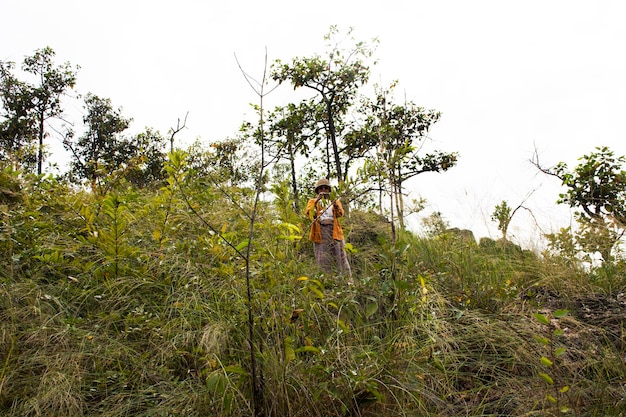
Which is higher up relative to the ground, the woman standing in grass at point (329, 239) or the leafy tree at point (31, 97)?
the leafy tree at point (31, 97)

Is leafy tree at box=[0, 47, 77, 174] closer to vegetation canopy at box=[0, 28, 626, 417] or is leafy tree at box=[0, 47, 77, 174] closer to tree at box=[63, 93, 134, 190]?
tree at box=[63, 93, 134, 190]

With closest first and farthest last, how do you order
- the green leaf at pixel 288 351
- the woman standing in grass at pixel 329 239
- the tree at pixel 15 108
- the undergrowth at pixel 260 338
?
the green leaf at pixel 288 351
the undergrowth at pixel 260 338
the woman standing in grass at pixel 329 239
the tree at pixel 15 108

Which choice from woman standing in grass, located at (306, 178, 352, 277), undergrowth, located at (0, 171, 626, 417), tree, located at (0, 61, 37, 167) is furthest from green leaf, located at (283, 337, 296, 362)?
tree, located at (0, 61, 37, 167)

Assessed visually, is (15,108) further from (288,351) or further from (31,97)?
(288,351)

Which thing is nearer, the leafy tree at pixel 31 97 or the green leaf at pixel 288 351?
the green leaf at pixel 288 351

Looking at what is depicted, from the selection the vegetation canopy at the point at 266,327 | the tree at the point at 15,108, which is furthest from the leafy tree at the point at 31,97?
the vegetation canopy at the point at 266,327

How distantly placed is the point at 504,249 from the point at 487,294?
182 centimetres

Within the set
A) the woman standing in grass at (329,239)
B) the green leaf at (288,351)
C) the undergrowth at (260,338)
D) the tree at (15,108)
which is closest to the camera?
the green leaf at (288,351)

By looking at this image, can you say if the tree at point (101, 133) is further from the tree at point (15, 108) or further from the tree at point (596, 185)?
the tree at point (596, 185)

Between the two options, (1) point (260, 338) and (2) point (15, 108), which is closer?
(1) point (260, 338)

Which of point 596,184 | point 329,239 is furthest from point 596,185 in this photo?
point 329,239

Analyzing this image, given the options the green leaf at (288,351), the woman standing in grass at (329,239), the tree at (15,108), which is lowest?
the green leaf at (288,351)

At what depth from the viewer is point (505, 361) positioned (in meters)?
2.46

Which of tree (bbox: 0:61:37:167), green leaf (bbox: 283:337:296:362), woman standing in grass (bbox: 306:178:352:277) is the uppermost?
tree (bbox: 0:61:37:167)
